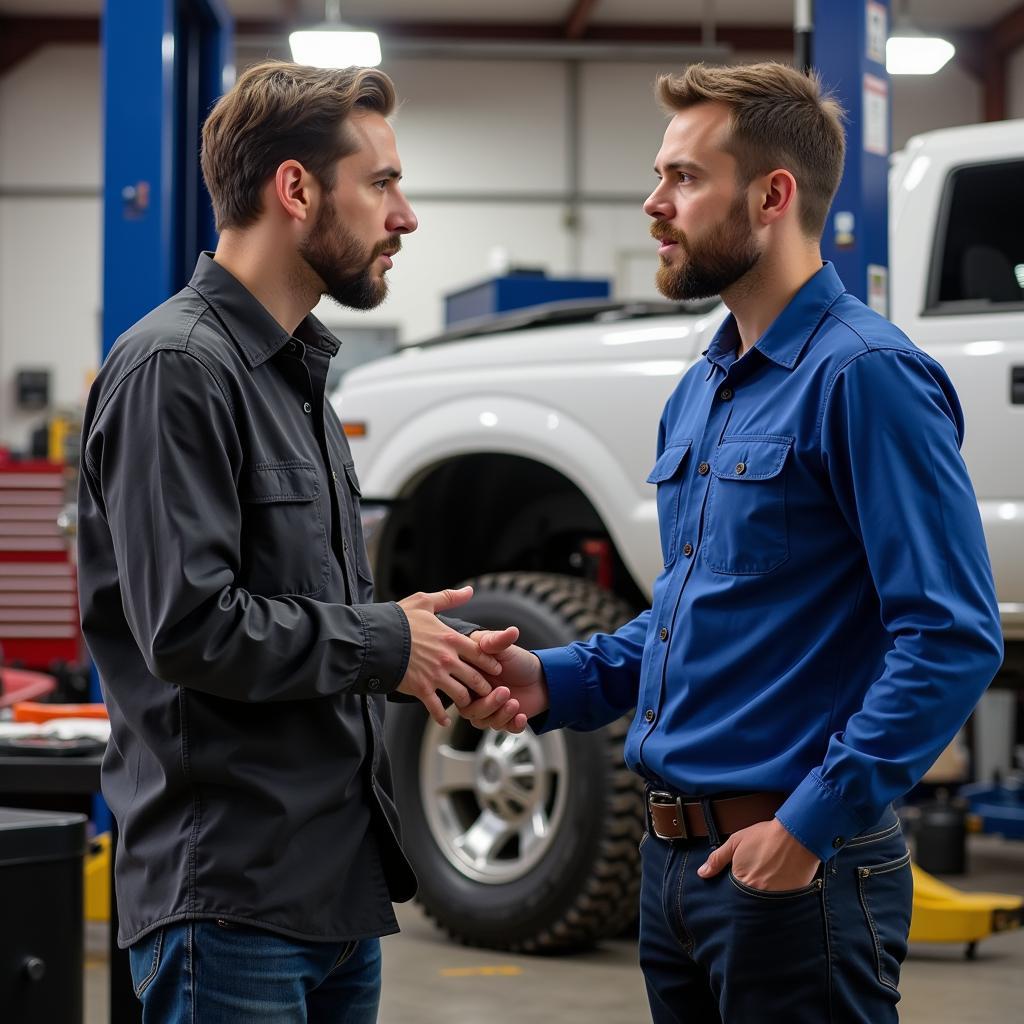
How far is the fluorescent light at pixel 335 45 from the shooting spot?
9844 mm

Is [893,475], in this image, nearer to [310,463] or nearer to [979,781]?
[310,463]

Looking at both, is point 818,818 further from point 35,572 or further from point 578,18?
point 578,18

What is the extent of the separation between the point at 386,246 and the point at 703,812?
825 millimetres

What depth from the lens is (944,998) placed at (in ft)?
12.6

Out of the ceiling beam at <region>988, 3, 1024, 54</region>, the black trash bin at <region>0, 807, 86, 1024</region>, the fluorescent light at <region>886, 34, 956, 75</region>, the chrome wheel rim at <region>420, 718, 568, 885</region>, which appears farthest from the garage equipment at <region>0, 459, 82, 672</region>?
the ceiling beam at <region>988, 3, 1024, 54</region>

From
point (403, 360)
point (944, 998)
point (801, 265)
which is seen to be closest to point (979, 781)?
point (944, 998)

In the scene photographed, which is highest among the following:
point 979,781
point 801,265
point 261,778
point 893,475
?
point 801,265

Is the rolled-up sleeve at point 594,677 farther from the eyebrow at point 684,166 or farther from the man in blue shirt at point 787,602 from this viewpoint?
the eyebrow at point 684,166

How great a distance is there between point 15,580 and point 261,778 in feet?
30.7

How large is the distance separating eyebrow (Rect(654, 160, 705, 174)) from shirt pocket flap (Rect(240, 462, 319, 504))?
2.07 feet

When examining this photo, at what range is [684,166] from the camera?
195 centimetres

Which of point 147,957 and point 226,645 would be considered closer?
point 226,645

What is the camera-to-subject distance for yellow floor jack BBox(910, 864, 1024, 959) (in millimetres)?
4086

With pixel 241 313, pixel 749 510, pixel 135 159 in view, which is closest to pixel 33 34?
pixel 135 159
